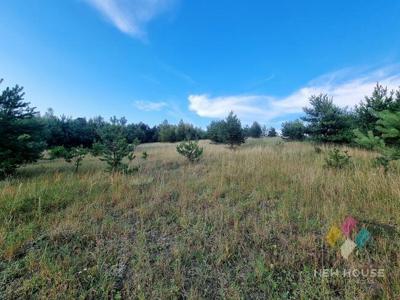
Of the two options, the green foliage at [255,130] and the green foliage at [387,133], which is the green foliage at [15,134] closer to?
the green foliage at [387,133]

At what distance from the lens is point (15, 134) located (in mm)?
6570

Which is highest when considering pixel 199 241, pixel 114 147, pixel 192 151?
pixel 114 147

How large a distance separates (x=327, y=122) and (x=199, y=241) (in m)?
12.2

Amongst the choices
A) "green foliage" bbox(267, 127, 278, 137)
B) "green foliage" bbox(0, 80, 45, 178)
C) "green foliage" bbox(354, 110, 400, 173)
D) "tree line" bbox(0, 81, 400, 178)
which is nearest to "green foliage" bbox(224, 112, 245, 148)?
"tree line" bbox(0, 81, 400, 178)

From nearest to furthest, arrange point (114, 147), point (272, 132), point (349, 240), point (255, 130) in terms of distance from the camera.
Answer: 1. point (349, 240)
2. point (114, 147)
3. point (255, 130)
4. point (272, 132)

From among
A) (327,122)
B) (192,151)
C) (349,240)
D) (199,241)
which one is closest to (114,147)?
(192,151)

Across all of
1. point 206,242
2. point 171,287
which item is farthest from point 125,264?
point 206,242

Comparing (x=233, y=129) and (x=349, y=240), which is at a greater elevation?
(x=233, y=129)

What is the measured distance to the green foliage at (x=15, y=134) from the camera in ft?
20.5

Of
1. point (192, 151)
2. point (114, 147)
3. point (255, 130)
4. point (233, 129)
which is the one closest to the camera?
point (114, 147)

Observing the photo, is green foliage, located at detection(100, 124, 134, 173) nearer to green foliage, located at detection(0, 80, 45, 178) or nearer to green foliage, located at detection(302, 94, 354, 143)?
green foliage, located at detection(0, 80, 45, 178)

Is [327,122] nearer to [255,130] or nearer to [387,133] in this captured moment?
[387,133]

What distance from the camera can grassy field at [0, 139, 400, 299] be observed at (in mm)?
1768

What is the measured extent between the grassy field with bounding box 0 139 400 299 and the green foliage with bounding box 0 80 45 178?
2.99 meters
